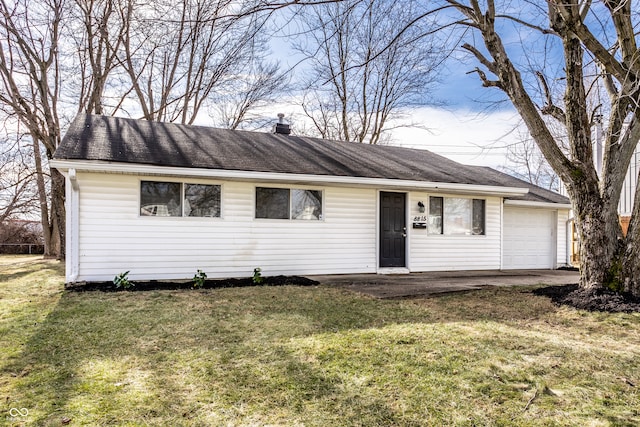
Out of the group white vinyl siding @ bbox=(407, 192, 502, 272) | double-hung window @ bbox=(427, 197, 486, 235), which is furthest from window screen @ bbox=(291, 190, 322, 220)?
double-hung window @ bbox=(427, 197, 486, 235)

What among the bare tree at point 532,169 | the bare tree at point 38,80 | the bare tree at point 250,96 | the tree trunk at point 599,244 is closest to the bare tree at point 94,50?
the bare tree at point 38,80

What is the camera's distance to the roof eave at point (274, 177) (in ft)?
22.8

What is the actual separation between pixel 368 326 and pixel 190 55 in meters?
15.6

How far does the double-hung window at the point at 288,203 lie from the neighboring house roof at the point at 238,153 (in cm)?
53

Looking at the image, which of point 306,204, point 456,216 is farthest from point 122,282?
point 456,216

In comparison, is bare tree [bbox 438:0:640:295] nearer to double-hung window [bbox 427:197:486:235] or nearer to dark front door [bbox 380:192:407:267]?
dark front door [bbox 380:192:407:267]

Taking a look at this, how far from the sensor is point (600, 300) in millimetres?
5352

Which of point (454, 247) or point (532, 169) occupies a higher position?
point (532, 169)

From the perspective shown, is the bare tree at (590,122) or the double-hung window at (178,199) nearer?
the bare tree at (590,122)

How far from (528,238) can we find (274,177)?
7.79 metres

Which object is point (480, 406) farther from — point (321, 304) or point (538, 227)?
point (538, 227)

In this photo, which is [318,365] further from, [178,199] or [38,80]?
[38,80]

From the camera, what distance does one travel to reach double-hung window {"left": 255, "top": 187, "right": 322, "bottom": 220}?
850cm

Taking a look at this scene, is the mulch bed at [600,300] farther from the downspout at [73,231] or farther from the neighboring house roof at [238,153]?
the downspout at [73,231]
